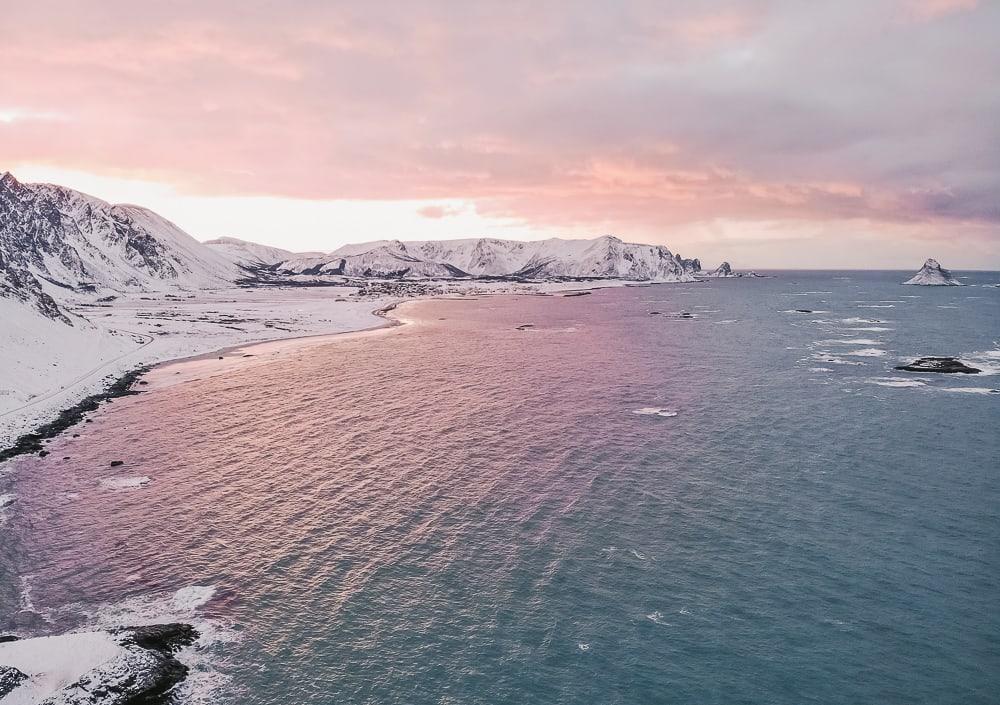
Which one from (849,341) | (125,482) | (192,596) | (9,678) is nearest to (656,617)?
(192,596)

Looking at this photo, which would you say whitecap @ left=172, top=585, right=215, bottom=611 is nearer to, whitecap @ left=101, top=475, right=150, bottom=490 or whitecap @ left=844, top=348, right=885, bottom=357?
whitecap @ left=101, top=475, right=150, bottom=490

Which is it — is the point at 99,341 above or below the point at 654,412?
above

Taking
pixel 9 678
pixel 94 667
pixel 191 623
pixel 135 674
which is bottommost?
pixel 191 623

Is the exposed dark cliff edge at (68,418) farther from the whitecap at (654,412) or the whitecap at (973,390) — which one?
the whitecap at (973,390)

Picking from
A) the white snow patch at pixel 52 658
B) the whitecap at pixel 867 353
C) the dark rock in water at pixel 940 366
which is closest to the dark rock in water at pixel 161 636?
the white snow patch at pixel 52 658

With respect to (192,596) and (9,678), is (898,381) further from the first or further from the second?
(9,678)

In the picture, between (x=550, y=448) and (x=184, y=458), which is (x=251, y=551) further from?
(x=550, y=448)

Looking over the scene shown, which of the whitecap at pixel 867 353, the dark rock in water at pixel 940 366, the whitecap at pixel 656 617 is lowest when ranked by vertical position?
the whitecap at pixel 656 617
